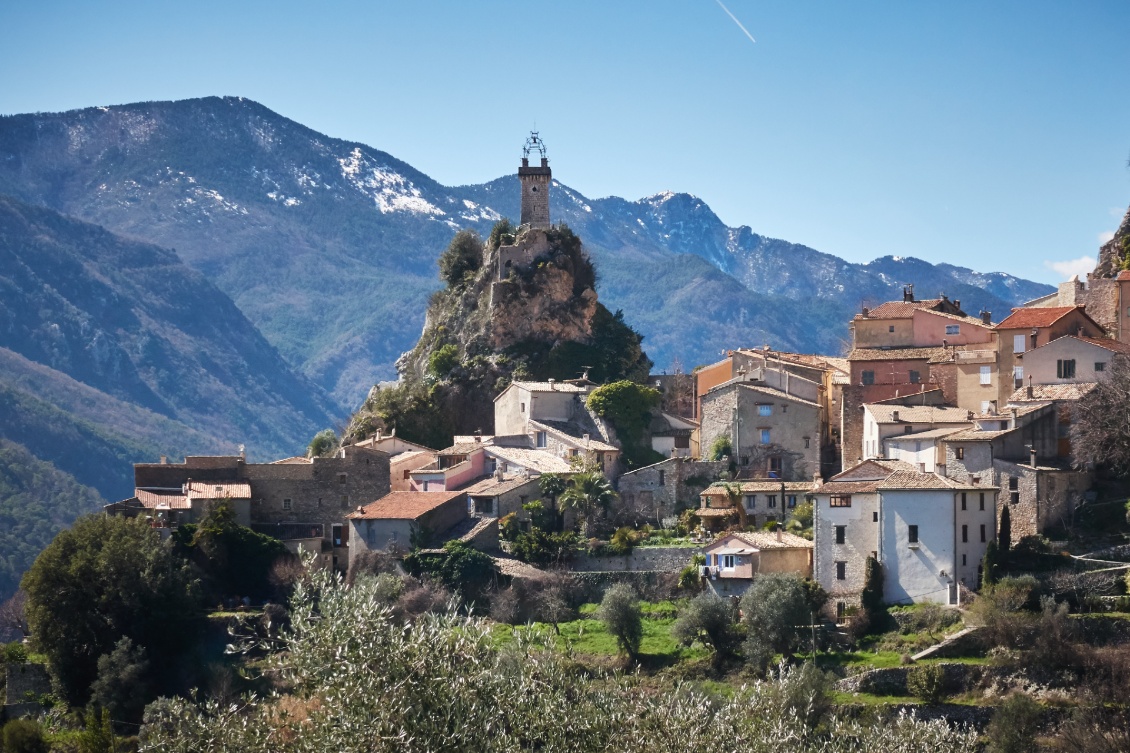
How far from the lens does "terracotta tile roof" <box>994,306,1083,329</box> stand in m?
72.5

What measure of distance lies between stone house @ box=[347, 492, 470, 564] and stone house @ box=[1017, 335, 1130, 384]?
78.8ft

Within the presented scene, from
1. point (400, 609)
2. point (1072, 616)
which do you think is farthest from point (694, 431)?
point (1072, 616)

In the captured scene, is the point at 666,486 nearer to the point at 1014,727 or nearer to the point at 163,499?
the point at 163,499

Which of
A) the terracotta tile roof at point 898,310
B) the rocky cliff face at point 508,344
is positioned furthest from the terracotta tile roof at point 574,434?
the terracotta tile roof at point 898,310

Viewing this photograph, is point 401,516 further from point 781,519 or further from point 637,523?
point 781,519

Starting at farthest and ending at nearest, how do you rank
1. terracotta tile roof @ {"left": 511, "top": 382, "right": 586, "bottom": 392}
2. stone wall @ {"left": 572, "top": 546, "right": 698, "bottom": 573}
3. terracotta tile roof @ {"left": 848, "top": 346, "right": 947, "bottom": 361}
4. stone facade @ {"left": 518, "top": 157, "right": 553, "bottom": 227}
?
1. stone facade @ {"left": 518, "top": 157, "right": 553, "bottom": 227}
2. terracotta tile roof @ {"left": 511, "top": 382, "right": 586, "bottom": 392}
3. terracotta tile roof @ {"left": 848, "top": 346, "right": 947, "bottom": 361}
4. stone wall @ {"left": 572, "top": 546, "right": 698, "bottom": 573}

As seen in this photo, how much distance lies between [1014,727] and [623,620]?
1527 centimetres

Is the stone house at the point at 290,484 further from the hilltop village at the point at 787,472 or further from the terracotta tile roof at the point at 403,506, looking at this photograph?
the terracotta tile roof at the point at 403,506

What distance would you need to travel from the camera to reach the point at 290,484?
78438 mm

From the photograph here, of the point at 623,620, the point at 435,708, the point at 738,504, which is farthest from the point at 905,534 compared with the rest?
the point at 435,708

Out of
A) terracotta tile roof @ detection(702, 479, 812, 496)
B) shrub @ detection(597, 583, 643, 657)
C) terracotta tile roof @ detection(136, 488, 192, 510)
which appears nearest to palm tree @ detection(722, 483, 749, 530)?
terracotta tile roof @ detection(702, 479, 812, 496)

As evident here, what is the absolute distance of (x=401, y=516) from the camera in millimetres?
72938

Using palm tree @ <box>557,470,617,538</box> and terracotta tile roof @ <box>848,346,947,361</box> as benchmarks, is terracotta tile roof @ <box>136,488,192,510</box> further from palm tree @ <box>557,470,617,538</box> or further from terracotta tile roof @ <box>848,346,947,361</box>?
terracotta tile roof @ <box>848,346,947,361</box>

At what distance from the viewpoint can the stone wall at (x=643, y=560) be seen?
2744 inches
